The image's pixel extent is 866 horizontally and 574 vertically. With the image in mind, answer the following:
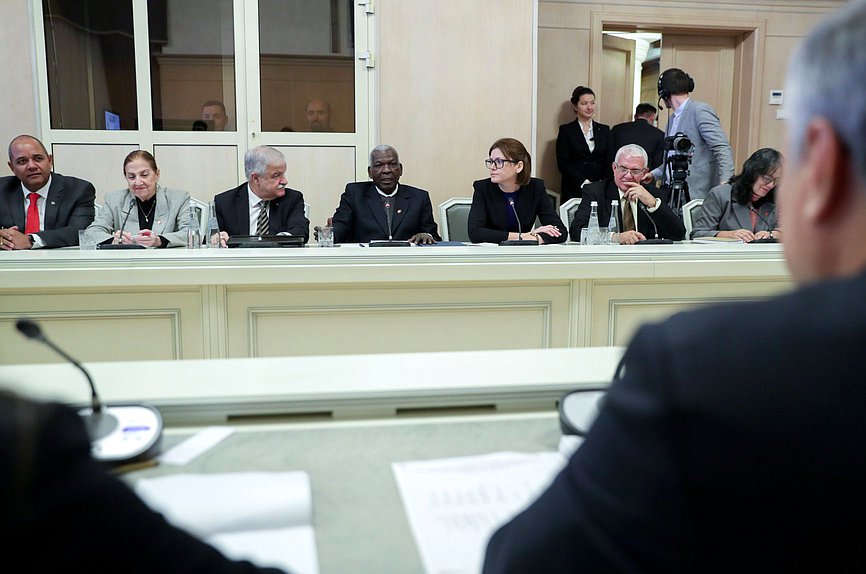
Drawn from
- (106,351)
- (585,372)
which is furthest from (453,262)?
(585,372)

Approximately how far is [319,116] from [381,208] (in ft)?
4.53

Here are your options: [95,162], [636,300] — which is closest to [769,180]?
[636,300]

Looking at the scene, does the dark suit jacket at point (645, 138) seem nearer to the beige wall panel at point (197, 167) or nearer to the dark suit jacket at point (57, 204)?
the beige wall panel at point (197, 167)

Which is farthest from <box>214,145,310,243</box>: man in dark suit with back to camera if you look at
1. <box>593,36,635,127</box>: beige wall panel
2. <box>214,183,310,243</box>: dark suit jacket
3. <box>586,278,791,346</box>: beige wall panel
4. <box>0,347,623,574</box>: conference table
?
<box>593,36,635,127</box>: beige wall panel

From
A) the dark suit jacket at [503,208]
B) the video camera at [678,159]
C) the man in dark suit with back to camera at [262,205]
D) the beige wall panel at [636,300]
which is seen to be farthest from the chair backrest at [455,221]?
Answer: the beige wall panel at [636,300]

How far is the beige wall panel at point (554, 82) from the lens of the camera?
248 inches

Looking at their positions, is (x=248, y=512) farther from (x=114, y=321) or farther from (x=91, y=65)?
(x=91, y=65)

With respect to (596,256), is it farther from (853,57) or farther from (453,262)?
(853,57)

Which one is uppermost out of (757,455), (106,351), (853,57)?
(853,57)

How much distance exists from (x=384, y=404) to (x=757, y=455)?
1.82ft

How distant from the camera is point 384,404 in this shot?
0.87 metres

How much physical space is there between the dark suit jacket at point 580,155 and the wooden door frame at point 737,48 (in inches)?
21.6

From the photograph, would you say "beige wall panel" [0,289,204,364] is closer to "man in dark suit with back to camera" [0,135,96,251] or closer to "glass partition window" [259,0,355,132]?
"man in dark suit with back to camera" [0,135,96,251]

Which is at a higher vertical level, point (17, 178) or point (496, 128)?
point (496, 128)
